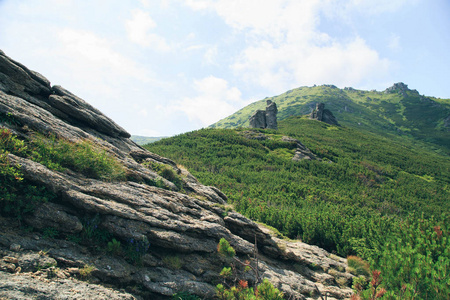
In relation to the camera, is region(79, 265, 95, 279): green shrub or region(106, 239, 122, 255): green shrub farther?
region(106, 239, 122, 255): green shrub

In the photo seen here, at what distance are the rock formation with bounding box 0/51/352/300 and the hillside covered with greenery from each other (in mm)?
3360

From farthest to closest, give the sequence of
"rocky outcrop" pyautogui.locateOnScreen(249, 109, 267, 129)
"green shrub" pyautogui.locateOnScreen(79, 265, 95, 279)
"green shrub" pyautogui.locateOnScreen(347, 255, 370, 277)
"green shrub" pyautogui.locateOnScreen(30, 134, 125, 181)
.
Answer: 1. "rocky outcrop" pyautogui.locateOnScreen(249, 109, 267, 129)
2. "green shrub" pyautogui.locateOnScreen(347, 255, 370, 277)
3. "green shrub" pyautogui.locateOnScreen(30, 134, 125, 181)
4. "green shrub" pyautogui.locateOnScreen(79, 265, 95, 279)

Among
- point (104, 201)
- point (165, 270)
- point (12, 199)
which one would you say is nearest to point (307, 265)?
point (165, 270)

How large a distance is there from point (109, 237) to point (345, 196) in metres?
40.7

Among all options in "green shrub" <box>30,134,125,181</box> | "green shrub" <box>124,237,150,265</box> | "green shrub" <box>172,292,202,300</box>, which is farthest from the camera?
"green shrub" <box>30,134,125,181</box>

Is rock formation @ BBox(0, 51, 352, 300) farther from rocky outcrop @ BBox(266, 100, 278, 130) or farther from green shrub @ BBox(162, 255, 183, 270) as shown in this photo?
rocky outcrop @ BBox(266, 100, 278, 130)

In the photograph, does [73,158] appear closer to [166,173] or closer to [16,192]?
[16,192]

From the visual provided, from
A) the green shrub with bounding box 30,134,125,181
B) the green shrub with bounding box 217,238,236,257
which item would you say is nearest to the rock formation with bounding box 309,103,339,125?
the green shrub with bounding box 217,238,236,257

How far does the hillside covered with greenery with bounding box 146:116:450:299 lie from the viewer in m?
8.60

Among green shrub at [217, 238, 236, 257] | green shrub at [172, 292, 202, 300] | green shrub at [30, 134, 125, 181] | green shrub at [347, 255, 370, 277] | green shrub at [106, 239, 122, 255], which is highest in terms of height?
green shrub at [30, 134, 125, 181]

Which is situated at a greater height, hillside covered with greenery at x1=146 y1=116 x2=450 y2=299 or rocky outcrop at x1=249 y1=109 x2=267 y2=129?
rocky outcrop at x1=249 y1=109 x2=267 y2=129

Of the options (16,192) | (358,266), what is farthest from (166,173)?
(358,266)

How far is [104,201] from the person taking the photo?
6.41 m

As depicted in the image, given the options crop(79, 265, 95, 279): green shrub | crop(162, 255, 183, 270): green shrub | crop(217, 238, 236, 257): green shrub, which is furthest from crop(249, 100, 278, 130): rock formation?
crop(79, 265, 95, 279): green shrub
